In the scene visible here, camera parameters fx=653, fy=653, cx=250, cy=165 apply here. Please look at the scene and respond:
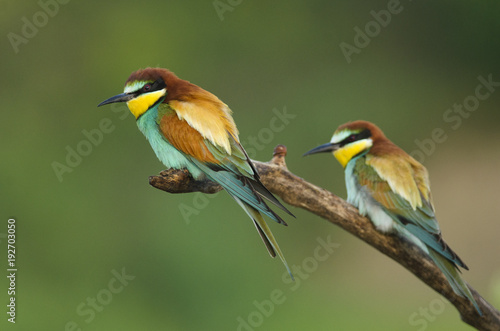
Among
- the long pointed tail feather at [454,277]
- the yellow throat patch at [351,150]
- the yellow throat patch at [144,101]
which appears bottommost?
the long pointed tail feather at [454,277]

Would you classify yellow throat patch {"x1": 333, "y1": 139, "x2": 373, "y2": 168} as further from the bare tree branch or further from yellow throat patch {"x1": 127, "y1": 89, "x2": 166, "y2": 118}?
yellow throat patch {"x1": 127, "y1": 89, "x2": 166, "y2": 118}

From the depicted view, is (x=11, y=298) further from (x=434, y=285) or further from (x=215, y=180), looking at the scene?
(x=434, y=285)

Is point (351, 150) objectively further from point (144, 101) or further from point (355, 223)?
point (144, 101)

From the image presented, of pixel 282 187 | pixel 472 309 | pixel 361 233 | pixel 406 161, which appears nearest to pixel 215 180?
pixel 282 187

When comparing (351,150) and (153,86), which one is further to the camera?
(351,150)

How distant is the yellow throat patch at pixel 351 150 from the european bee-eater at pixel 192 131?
0.47m

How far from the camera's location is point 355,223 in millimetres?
2062

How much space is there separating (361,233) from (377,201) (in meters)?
0.12

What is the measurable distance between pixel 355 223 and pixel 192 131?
1.96 feet

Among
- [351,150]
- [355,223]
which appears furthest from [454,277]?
[351,150]

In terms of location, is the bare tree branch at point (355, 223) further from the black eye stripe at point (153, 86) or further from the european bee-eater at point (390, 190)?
the black eye stripe at point (153, 86)

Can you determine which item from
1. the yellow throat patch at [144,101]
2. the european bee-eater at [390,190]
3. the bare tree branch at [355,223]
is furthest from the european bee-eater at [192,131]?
the european bee-eater at [390,190]

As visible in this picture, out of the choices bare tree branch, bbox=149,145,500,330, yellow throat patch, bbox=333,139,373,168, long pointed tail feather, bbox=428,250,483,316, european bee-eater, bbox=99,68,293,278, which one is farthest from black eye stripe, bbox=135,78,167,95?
long pointed tail feather, bbox=428,250,483,316

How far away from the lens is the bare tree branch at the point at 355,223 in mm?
1996
